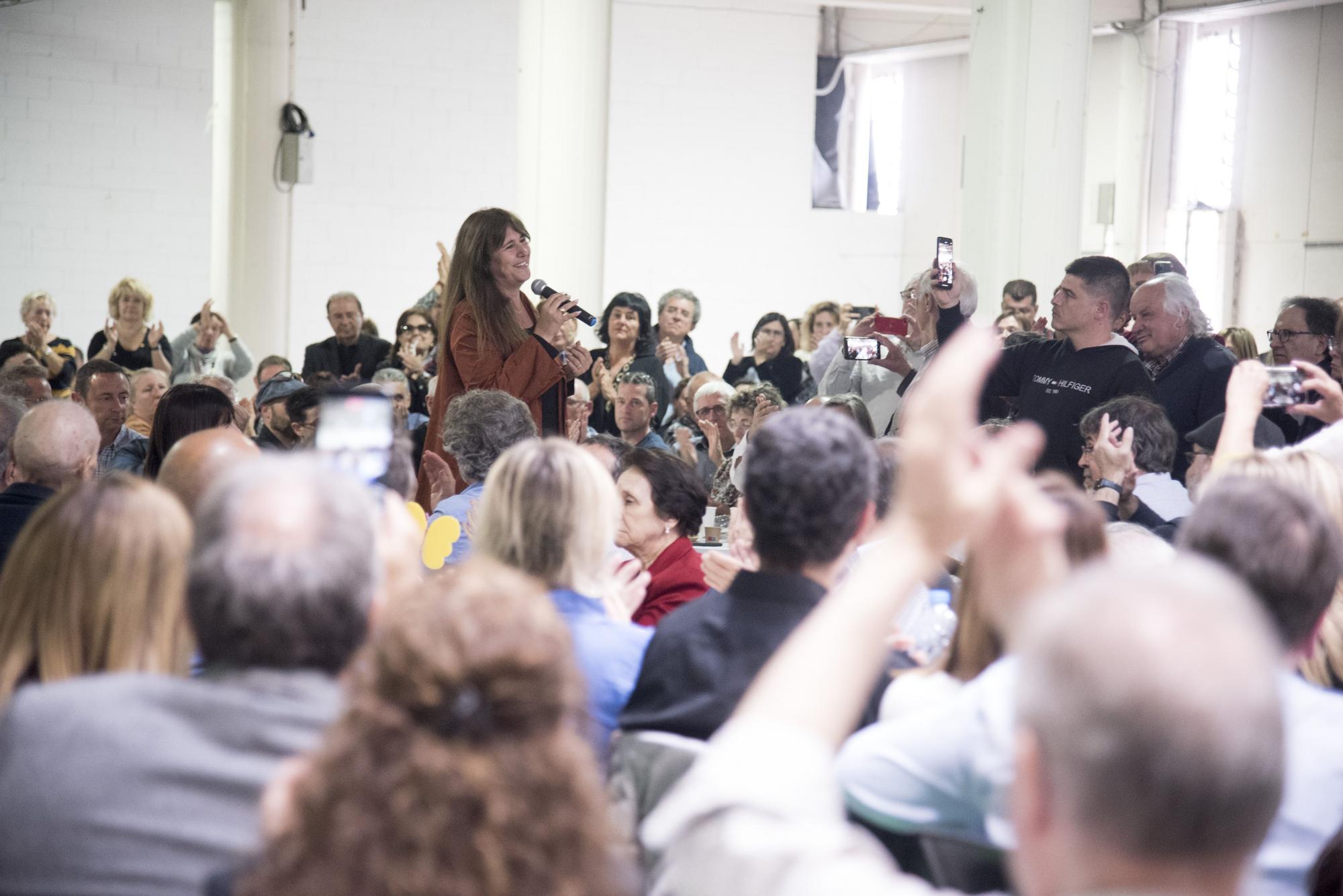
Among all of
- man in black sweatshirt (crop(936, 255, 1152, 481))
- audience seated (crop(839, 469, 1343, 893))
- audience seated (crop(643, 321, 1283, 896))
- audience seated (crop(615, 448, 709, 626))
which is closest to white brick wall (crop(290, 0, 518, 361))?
man in black sweatshirt (crop(936, 255, 1152, 481))

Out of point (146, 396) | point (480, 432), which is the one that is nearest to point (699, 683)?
point (480, 432)

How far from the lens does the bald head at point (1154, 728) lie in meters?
0.82

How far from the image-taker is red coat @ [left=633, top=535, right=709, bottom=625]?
302cm

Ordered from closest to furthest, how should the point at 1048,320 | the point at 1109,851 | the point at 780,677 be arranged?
1. the point at 1109,851
2. the point at 780,677
3. the point at 1048,320

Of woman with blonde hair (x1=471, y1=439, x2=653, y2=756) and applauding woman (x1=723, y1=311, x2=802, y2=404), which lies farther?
applauding woman (x1=723, y1=311, x2=802, y2=404)

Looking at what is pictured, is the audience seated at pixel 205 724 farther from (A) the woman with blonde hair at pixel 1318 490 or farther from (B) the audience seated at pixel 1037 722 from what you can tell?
(A) the woman with blonde hair at pixel 1318 490

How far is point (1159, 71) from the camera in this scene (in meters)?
9.61

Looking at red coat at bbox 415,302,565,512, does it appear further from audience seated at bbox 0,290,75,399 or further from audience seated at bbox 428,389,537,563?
audience seated at bbox 0,290,75,399

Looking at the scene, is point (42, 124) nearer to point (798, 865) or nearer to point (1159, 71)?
point (1159, 71)

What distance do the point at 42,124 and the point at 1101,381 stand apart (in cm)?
746

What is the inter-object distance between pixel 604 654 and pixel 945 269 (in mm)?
2501

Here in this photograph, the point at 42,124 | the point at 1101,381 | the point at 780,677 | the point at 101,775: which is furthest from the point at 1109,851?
the point at 42,124

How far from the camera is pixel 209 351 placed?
22.7ft

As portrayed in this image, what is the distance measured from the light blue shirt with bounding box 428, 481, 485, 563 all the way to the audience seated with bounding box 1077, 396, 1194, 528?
1440mm
